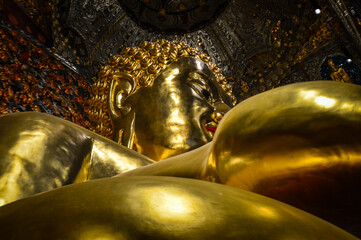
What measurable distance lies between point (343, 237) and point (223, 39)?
134 inches

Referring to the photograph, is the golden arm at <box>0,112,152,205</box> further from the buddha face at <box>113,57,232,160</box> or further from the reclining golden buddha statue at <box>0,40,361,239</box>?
the buddha face at <box>113,57,232,160</box>

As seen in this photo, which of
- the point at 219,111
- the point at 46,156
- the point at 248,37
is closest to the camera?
the point at 46,156

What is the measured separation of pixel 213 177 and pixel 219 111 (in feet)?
2.79

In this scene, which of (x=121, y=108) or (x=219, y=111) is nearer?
(x=219, y=111)

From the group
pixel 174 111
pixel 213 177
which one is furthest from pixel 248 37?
pixel 213 177

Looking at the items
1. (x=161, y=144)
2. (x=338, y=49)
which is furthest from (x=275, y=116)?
(x=338, y=49)

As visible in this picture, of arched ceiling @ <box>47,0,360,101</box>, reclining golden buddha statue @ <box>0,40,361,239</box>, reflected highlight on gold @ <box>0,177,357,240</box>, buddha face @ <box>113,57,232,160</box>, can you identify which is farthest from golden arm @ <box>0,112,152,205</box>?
arched ceiling @ <box>47,0,360,101</box>

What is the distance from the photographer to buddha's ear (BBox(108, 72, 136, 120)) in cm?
159

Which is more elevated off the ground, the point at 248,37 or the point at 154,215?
the point at 248,37

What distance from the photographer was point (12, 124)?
0.89 meters

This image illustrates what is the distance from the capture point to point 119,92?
1.64m

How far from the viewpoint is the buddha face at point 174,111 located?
1.42m

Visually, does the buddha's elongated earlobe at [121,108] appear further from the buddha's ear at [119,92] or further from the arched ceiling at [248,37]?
the arched ceiling at [248,37]

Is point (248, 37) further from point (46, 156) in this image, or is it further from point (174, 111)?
point (46, 156)
